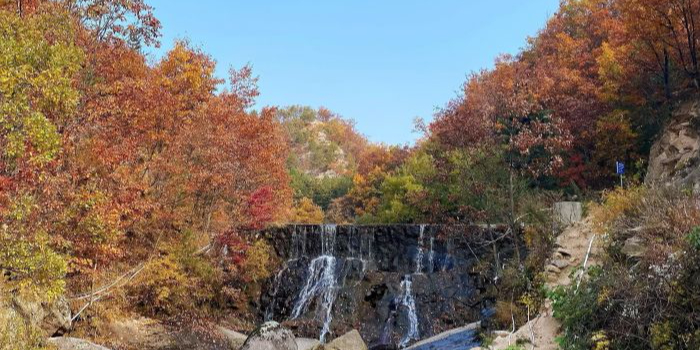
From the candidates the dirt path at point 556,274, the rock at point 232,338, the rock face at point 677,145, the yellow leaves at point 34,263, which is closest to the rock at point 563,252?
the dirt path at point 556,274

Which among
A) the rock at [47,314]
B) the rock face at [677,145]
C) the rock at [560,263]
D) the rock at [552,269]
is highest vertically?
the rock face at [677,145]

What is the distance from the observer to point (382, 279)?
53.2ft

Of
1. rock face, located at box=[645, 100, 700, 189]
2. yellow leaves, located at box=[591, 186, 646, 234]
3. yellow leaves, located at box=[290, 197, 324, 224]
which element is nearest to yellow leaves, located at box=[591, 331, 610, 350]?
yellow leaves, located at box=[591, 186, 646, 234]

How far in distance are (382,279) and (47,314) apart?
30.5 feet

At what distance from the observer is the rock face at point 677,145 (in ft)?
40.8

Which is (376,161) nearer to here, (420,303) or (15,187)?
(420,303)

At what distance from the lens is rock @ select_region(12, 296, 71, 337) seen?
8969 mm

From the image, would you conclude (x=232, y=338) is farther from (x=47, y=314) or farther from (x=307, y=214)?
(x=307, y=214)

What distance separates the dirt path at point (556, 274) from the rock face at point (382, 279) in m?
3.46

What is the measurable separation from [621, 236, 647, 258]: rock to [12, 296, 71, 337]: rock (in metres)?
9.54

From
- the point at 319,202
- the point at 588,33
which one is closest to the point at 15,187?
the point at 588,33

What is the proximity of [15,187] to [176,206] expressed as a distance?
6795 mm

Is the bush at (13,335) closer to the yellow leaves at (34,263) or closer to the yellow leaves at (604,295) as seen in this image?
the yellow leaves at (34,263)

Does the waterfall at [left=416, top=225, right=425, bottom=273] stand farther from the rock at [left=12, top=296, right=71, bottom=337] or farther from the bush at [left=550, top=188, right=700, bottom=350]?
the rock at [left=12, top=296, right=71, bottom=337]
